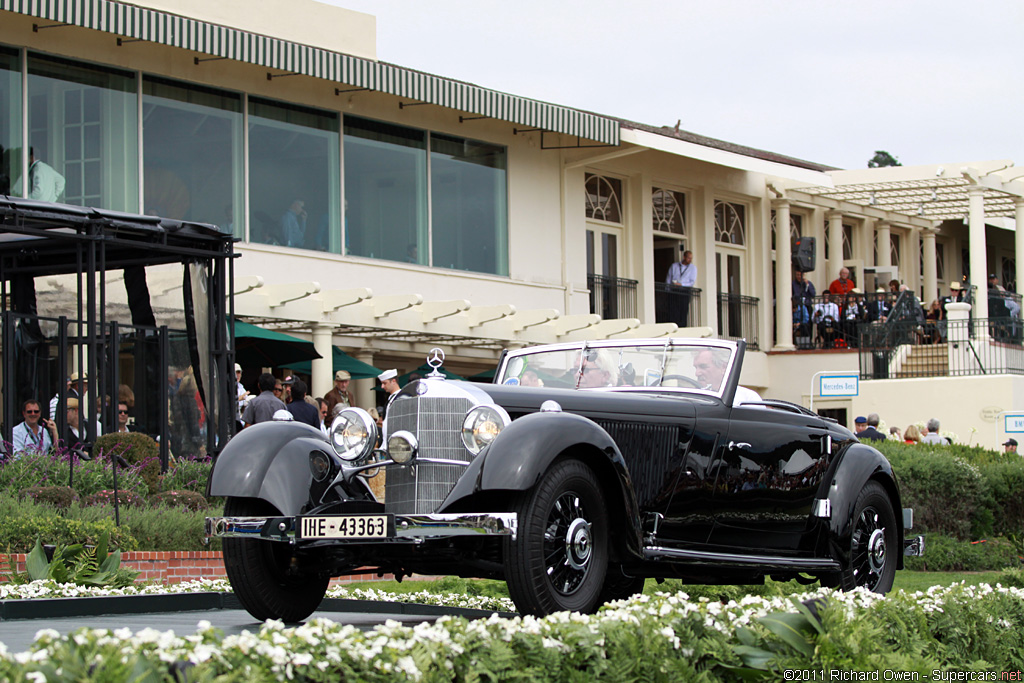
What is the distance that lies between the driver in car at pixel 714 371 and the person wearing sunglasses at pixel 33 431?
7.13m

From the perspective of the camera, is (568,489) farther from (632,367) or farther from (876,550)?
(876,550)

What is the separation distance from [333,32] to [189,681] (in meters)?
19.6

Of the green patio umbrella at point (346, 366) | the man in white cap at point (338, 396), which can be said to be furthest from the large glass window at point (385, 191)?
the man in white cap at point (338, 396)

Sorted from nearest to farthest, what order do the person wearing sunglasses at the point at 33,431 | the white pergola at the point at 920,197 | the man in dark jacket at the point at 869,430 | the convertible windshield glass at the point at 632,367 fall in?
1. the convertible windshield glass at the point at 632,367
2. the person wearing sunglasses at the point at 33,431
3. the man in dark jacket at the point at 869,430
4. the white pergola at the point at 920,197

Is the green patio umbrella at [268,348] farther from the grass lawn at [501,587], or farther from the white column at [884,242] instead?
the white column at [884,242]

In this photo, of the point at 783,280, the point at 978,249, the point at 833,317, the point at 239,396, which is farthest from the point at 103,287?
the point at 978,249

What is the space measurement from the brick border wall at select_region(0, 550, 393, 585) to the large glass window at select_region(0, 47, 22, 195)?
8.76 metres

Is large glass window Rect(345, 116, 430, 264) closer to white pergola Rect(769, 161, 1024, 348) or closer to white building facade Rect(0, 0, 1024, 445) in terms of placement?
white building facade Rect(0, 0, 1024, 445)

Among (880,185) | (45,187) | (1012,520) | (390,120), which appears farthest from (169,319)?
(880,185)

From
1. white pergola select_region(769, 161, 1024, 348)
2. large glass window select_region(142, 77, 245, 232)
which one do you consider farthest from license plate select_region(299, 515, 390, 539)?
white pergola select_region(769, 161, 1024, 348)

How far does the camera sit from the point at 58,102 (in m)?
18.7

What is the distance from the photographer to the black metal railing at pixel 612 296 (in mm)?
27172

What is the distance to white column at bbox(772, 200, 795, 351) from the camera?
100 feet

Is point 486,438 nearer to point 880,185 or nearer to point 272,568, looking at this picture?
point 272,568
